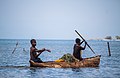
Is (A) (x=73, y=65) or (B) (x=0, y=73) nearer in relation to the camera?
(B) (x=0, y=73)

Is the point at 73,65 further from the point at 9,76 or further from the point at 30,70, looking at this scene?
the point at 9,76

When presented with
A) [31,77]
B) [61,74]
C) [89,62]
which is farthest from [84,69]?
[31,77]

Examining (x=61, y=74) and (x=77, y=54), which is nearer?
(x=61, y=74)

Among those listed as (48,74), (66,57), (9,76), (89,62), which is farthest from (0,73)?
(89,62)

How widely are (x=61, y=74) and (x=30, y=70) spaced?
101 inches

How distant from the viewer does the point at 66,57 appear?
2631 centimetres

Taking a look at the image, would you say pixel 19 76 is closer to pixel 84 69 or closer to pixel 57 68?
pixel 57 68

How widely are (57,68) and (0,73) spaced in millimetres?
4279

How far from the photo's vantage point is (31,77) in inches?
902

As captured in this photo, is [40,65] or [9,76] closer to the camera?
[9,76]

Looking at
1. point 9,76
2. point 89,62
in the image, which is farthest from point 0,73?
point 89,62

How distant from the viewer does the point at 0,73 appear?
24312 millimetres

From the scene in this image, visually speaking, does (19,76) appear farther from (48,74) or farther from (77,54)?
(77,54)

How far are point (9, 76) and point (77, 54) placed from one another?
19.5 feet
